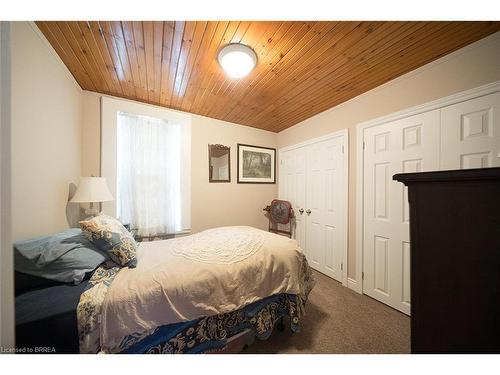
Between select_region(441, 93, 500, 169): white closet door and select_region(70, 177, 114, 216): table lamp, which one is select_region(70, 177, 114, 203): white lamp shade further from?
select_region(441, 93, 500, 169): white closet door

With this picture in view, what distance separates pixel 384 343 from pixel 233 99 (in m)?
2.85

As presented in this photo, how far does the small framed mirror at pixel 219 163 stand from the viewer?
9.50 feet

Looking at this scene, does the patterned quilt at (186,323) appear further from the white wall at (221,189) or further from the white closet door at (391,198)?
the white wall at (221,189)

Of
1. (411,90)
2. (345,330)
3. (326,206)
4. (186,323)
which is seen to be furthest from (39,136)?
(411,90)

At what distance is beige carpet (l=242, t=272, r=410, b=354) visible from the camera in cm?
134

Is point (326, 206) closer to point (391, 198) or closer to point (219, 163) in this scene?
point (391, 198)

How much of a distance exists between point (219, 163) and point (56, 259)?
2.23 meters

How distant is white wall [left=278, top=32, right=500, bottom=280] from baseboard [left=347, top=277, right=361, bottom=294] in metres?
0.05

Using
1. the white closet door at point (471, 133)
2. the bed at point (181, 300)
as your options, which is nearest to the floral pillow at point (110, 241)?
the bed at point (181, 300)

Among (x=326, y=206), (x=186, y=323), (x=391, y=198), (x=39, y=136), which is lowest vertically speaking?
(x=186, y=323)

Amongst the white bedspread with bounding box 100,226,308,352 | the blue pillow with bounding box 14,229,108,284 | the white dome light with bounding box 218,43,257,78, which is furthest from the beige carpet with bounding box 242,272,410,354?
the white dome light with bounding box 218,43,257,78

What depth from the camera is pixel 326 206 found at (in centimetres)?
258
